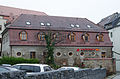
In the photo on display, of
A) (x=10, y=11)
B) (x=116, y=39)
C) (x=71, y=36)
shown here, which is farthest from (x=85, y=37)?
(x=10, y=11)

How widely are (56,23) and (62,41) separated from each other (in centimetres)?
432

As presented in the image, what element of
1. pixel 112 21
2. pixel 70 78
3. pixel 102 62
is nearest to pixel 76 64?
pixel 102 62

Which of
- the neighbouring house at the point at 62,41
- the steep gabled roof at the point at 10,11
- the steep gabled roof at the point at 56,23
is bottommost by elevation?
the neighbouring house at the point at 62,41

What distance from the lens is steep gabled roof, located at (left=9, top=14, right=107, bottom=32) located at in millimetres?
34250

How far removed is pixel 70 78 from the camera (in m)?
10.8

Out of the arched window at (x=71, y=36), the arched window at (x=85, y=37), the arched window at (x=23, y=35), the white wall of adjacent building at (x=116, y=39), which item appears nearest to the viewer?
the arched window at (x=23, y=35)

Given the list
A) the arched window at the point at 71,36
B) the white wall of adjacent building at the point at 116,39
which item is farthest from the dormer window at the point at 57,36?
the white wall of adjacent building at the point at 116,39

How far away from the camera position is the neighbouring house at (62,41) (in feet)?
107

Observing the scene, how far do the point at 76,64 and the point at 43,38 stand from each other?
714 centimetres

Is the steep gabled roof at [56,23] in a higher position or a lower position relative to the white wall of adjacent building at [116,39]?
higher

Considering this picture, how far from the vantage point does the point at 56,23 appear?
124ft

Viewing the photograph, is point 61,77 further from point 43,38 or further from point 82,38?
point 82,38

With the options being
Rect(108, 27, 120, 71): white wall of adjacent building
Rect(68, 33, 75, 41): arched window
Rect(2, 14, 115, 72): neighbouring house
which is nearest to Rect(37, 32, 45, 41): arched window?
Rect(2, 14, 115, 72): neighbouring house

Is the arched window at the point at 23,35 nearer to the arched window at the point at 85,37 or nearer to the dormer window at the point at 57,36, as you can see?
the dormer window at the point at 57,36
